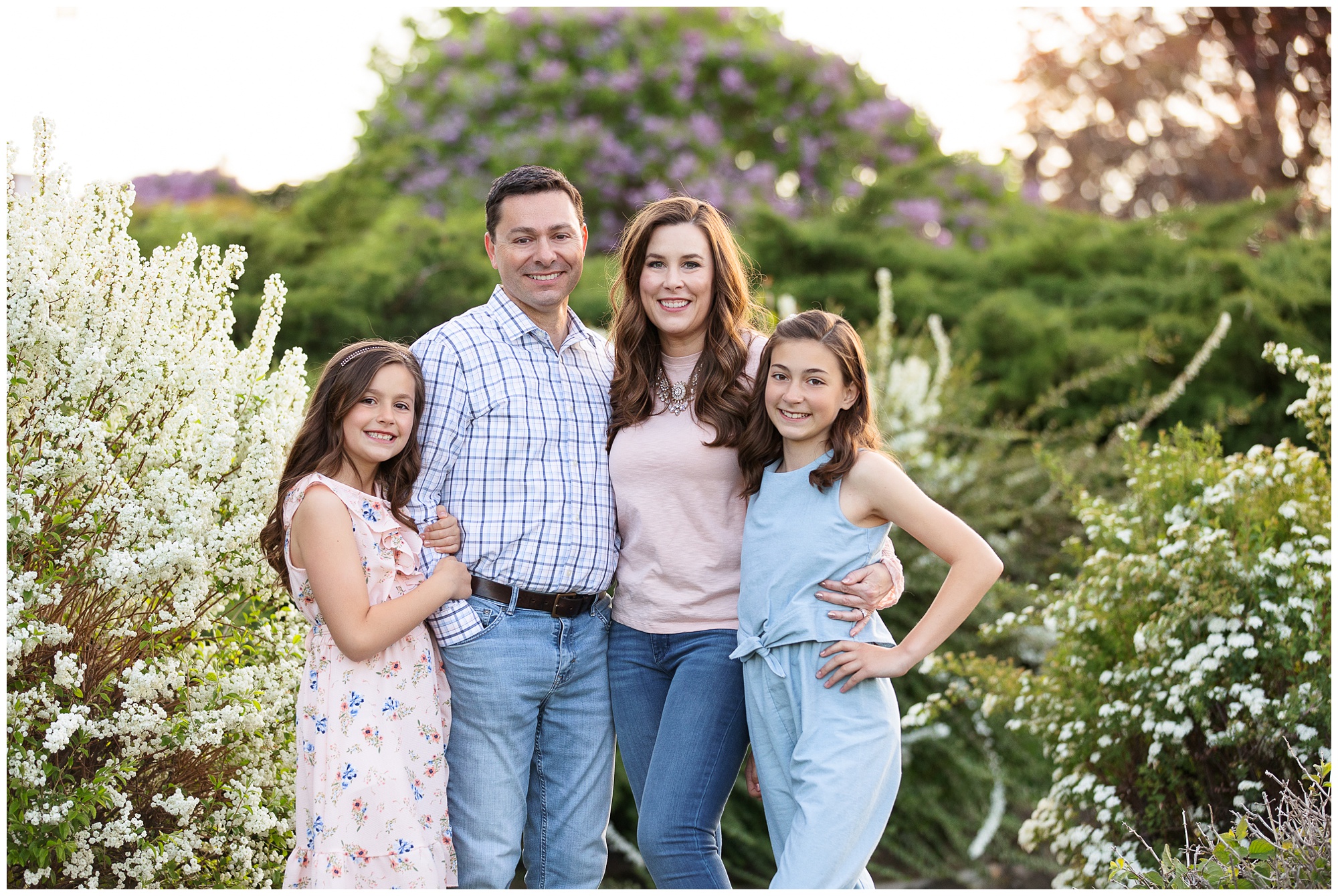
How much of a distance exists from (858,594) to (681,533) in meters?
0.43

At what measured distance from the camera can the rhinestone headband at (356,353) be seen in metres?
2.59

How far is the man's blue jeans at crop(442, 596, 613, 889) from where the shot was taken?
8.30ft

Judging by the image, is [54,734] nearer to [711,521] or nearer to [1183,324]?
[711,521]

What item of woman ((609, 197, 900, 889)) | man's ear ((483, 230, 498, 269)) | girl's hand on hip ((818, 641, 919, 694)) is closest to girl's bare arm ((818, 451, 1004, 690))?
girl's hand on hip ((818, 641, 919, 694))

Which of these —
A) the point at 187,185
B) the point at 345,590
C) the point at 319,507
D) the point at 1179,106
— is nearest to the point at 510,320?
the point at 319,507

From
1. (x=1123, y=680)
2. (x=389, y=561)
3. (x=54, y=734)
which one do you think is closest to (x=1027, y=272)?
(x=1123, y=680)

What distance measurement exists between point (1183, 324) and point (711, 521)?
4277 mm

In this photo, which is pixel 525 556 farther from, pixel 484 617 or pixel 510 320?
pixel 510 320

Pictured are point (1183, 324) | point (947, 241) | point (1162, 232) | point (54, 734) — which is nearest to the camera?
point (54, 734)

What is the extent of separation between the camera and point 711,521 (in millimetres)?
2654

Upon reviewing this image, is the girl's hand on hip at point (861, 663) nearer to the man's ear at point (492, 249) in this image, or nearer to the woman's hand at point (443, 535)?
the woman's hand at point (443, 535)

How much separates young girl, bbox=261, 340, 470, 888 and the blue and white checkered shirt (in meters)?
0.06

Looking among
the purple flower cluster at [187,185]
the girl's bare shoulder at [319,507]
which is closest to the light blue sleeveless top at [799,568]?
the girl's bare shoulder at [319,507]

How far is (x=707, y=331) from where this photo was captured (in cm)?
283
